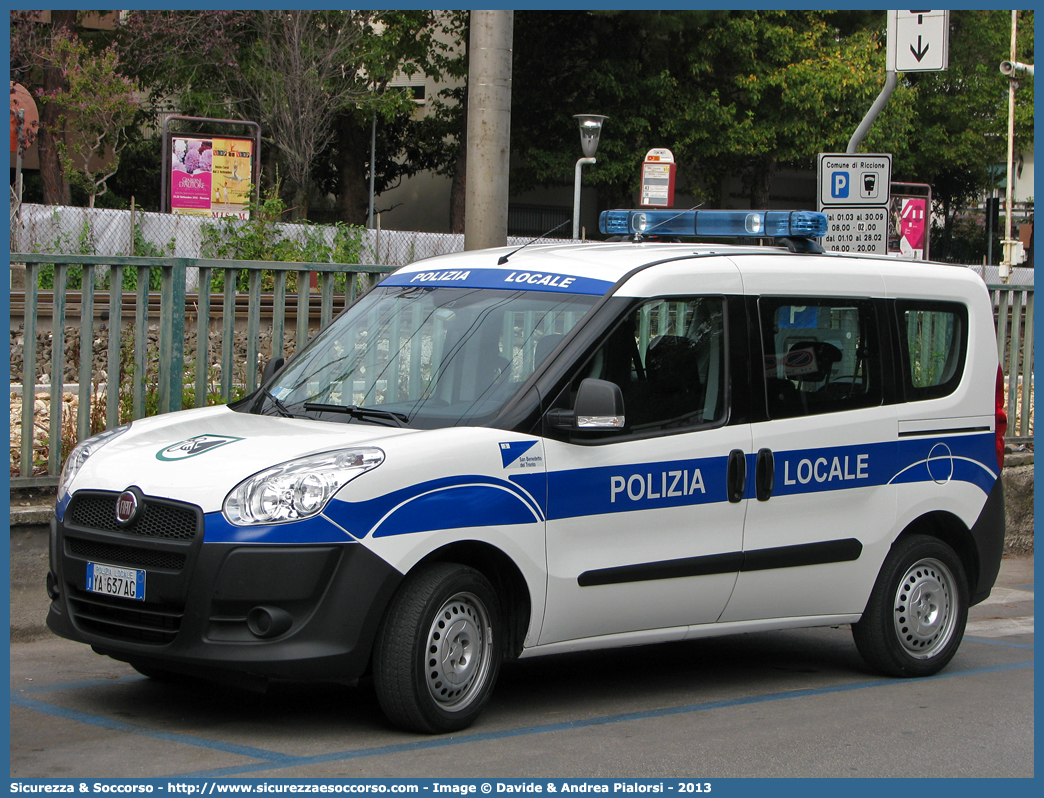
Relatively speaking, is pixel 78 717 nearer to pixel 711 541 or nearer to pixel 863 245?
pixel 711 541

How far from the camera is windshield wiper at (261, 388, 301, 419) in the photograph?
6227 millimetres

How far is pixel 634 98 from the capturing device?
3956cm

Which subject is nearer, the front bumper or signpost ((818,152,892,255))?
the front bumper

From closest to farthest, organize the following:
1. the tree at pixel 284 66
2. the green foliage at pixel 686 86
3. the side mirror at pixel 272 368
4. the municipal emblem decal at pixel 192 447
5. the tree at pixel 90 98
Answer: the municipal emblem decal at pixel 192 447 < the side mirror at pixel 272 368 < the tree at pixel 90 98 < the tree at pixel 284 66 < the green foliage at pixel 686 86

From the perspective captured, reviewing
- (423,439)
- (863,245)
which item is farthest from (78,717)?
(863,245)

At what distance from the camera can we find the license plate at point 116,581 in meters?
5.39

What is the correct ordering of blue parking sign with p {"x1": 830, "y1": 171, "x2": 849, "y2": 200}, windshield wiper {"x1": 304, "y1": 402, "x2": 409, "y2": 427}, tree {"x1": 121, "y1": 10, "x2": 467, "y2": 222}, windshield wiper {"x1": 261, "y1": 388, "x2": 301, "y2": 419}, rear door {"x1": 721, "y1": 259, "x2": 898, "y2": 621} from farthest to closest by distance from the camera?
tree {"x1": 121, "y1": 10, "x2": 467, "y2": 222} → blue parking sign with p {"x1": 830, "y1": 171, "x2": 849, "y2": 200} → rear door {"x1": 721, "y1": 259, "x2": 898, "y2": 621} → windshield wiper {"x1": 261, "y1": 388, "x2": 301, "y2": 419} → windshield wiper {"x1": 304, "y1": 402, "x2": 409, "y2": 427}

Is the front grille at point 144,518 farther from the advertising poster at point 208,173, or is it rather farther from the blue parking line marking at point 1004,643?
the advertising poster at point 208,173

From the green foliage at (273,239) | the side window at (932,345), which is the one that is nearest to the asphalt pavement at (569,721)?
the side window at (932,345)

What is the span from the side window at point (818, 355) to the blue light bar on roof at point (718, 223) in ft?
1.63

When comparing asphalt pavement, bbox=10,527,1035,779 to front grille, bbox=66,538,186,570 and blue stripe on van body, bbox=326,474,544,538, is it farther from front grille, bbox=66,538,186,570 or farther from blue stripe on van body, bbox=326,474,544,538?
blue stripe on van body, bbox=326,474,544,538

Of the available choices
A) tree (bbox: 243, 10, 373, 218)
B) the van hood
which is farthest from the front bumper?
tree (bbox: 243, 10, 373, 218)

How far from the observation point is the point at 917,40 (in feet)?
37.3

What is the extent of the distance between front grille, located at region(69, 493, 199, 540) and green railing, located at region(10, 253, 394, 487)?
257 cm
